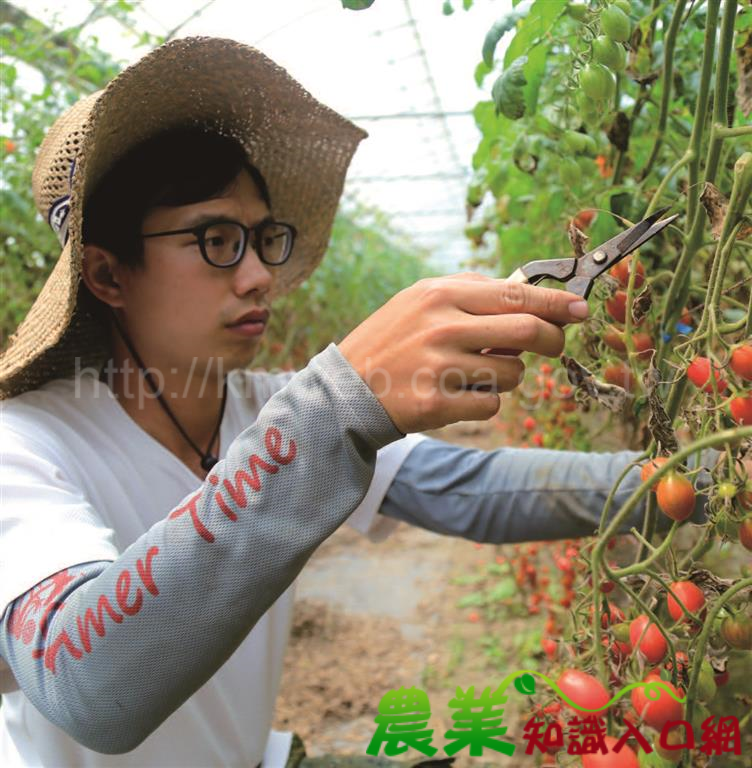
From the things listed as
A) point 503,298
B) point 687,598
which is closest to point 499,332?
point 503,298

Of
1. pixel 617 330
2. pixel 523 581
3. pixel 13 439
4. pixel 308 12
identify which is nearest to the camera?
pixel 617 330

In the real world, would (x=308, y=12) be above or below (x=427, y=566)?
above

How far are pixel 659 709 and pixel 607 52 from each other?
0.57 metres

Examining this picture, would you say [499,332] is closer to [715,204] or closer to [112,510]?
[715,204]

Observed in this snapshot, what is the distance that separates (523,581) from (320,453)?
2.63 meters

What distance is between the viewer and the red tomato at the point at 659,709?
536mm

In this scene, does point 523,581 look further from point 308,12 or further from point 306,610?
point 308,12

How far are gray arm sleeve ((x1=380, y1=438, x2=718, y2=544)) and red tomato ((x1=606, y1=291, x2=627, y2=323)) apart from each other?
386 millimetres

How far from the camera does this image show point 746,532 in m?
0.53

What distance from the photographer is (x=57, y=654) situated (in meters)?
0.65

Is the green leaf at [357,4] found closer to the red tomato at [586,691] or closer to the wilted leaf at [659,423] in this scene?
the wilted leaf at [659,423]

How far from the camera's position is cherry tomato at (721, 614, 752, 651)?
0.56m

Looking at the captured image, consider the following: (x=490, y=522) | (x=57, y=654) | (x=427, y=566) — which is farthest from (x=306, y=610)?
(x=57, y=654)

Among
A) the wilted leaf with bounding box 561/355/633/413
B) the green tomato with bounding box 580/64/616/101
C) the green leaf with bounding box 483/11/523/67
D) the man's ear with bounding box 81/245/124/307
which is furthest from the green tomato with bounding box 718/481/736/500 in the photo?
the man's ear with bounding box 81/245/124/307
